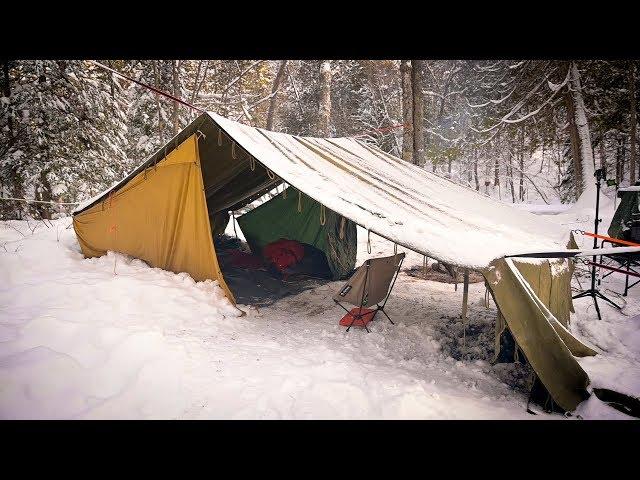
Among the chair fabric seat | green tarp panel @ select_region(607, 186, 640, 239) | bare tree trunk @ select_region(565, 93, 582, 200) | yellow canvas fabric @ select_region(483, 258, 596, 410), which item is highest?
bare tree trunk @ select_region(565, 93, 582, 200)

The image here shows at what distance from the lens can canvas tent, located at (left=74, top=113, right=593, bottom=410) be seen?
2.49 meters

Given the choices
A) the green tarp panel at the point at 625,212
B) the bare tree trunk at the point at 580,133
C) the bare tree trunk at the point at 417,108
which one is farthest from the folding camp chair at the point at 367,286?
the bare tree trunk at the point at 580,133

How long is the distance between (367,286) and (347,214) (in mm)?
Answer: 1006

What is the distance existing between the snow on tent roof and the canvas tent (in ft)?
0.06

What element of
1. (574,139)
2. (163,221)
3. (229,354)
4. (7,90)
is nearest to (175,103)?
(7,90)

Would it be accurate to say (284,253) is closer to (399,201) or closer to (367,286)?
(367,286)

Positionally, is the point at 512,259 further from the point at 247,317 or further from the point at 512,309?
the point at 247,317

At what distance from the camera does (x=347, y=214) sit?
10.2 ft

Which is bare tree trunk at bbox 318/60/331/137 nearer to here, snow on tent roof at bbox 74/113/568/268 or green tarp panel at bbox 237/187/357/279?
green tarp panel at bbox 237/187/357/279

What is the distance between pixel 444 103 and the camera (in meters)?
24.8

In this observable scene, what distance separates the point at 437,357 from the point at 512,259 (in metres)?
1.21

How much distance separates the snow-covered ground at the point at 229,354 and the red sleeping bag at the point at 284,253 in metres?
1.34

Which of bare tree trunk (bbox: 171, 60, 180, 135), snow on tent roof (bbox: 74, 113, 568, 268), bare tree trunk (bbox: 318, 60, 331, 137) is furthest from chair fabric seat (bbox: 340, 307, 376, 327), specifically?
bare tree trunk (bbox: 171, 60, 180, 135)
